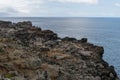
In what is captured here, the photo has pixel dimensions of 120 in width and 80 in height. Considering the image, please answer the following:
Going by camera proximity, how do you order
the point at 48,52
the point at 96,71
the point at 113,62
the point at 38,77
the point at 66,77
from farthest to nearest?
the point at 113,62 → the point at 48,52 → the point at 96,71 → the point at 66,77 → the point at 38,77

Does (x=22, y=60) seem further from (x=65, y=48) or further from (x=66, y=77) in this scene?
(x=65, y=48)

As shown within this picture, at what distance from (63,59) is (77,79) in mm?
10640

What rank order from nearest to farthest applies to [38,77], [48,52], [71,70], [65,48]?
[38,77]
[71,70]
[48,52]
[65,48]

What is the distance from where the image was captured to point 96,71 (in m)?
56.8

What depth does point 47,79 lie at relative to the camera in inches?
1612

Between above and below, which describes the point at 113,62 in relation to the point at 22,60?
below

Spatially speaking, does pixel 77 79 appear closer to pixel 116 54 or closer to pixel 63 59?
pixel 63 59

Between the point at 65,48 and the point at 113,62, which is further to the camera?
the point at 113,62

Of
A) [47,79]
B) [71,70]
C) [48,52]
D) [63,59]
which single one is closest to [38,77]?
[47,79]

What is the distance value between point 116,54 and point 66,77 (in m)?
58.7

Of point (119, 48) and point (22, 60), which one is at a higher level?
point (22, 60)

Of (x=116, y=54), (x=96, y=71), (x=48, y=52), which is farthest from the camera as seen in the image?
(x=116, y=54)

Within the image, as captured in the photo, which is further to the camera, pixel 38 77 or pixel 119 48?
pixel 119 48

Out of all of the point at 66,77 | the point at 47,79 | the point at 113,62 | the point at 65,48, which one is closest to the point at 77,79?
the point at 66,77
